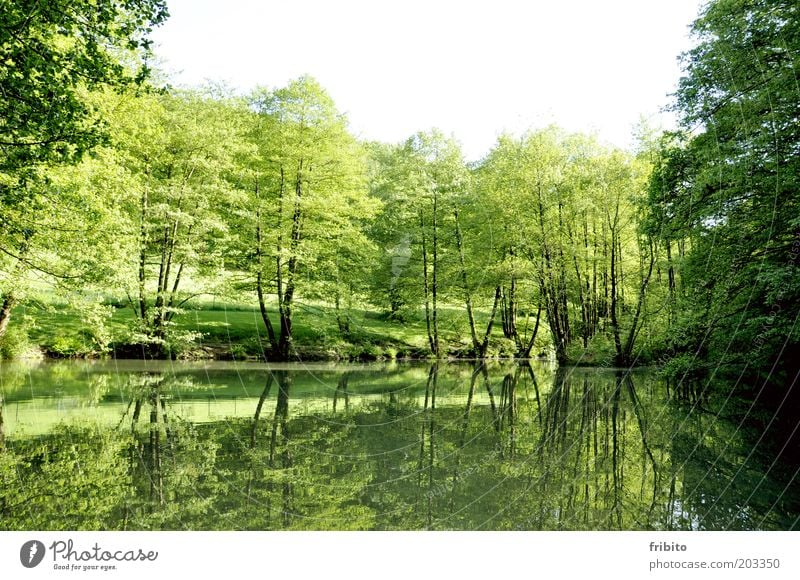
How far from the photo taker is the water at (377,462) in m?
5.73

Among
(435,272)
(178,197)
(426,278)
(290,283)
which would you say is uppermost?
(178,197)

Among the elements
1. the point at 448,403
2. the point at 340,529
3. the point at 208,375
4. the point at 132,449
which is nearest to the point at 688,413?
the point at 448,403

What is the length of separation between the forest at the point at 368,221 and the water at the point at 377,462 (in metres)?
3.13

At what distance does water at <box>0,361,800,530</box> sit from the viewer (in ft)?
18.8

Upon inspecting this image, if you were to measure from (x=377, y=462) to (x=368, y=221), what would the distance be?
26.9 meters

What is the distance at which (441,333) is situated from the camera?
33406mm

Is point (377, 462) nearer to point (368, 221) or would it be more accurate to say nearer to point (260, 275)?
point (260, 275)

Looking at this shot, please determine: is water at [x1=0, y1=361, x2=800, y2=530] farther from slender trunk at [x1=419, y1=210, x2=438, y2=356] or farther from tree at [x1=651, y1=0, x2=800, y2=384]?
slender trunk at [x1=419, y1=210, x2=438, y2=356]

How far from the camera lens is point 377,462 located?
26.1 ft

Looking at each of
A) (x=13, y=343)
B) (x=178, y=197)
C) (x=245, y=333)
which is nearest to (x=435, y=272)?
(x=245, y=333)

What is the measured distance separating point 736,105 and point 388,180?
63.9 ft

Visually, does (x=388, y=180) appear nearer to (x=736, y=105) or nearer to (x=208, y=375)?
(x=208, y=375)

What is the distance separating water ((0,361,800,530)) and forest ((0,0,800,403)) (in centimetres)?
313

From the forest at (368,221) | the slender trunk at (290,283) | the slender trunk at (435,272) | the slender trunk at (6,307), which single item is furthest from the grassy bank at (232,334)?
the slender trunk at (435,272)
